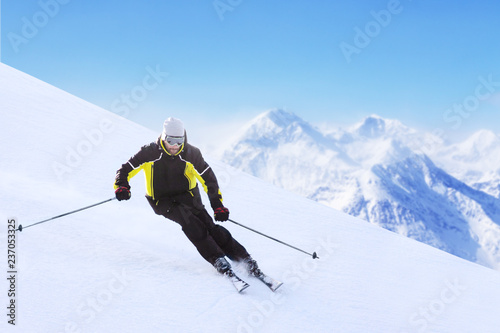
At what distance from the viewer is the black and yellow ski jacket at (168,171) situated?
495 cm

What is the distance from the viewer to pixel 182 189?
5125mm

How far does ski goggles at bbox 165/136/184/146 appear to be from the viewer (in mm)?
4766

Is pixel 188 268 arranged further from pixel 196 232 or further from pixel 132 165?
pixel 132 165

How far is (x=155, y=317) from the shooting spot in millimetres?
3635

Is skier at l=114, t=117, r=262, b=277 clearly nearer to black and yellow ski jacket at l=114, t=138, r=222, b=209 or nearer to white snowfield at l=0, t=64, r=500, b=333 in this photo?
black and yellow ski jacket at l=114, t=138, r=222, b=209

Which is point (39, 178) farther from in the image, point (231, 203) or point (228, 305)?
point (228, 305)

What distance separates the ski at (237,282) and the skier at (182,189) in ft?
0.81

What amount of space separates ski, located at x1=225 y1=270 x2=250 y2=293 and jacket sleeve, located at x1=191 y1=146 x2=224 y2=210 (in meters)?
0.88

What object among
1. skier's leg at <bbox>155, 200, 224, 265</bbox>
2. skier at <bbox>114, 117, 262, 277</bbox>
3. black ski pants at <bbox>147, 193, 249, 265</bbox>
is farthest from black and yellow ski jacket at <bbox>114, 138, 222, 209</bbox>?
skier's leg at <bbox>155, 200, 224, 265</bbox>

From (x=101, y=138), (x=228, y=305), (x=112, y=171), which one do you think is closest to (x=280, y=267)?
(x=228, y=305)

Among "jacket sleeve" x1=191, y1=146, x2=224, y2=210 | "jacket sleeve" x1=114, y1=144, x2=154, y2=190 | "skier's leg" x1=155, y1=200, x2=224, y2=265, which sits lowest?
"skier's leg" x1=155, y1=200, x2=224, y2=265

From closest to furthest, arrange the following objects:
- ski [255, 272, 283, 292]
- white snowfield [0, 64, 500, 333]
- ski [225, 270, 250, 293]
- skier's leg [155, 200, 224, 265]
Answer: white snowfield [0, 64, 500, 333] < ski [225, 270, 250, 293] < ski [255, 272, 283, 292] < skier's leg [155, 200, 224, 265]

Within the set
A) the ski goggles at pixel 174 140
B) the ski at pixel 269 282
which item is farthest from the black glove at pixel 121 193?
the ski at pixel 269 282

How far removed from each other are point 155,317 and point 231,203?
4220mm
